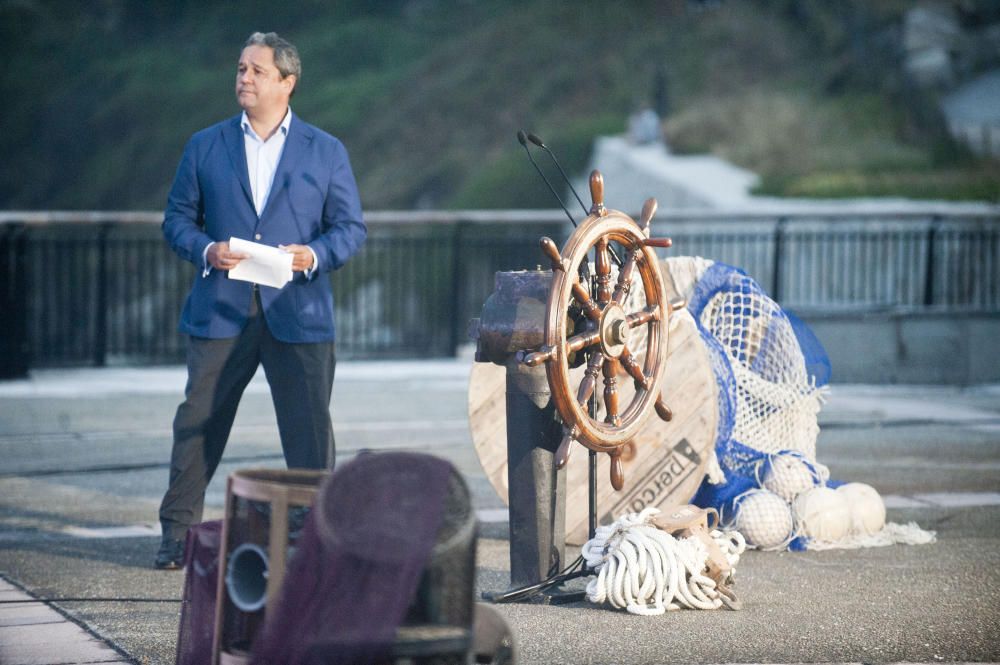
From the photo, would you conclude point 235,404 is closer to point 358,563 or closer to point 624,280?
point 624,280

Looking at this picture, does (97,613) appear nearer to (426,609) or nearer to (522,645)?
(522,645)

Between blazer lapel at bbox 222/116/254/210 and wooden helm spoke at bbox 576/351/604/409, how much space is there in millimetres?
1722

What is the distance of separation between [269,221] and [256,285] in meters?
0.28

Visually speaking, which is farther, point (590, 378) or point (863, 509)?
point (863, 509)

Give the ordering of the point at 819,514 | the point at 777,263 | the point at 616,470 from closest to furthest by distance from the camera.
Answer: the point at 616,470
the point at 819,514
the point at 777,263

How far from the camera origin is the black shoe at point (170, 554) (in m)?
6.48

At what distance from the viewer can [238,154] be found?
21.1 ft

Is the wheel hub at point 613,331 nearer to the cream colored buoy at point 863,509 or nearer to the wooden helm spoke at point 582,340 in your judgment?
the wooden helm spoke at point 582,340

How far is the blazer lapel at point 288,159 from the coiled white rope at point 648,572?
A: 6.43 feet

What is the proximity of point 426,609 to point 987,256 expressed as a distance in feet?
59.2

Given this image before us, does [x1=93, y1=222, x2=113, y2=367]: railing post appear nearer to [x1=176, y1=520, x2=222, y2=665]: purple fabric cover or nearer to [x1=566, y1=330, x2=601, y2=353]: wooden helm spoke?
[x1=566, y1=330, x2=601, y2=353]: wooden helm spoke

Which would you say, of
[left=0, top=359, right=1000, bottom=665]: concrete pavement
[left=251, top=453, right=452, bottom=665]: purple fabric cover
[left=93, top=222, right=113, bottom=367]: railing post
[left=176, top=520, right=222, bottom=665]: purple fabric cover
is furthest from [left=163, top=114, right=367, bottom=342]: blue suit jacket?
[left=93, top=222, right=113, bottom=367]: railing post

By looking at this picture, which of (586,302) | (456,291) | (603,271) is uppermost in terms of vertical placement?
(456,291)

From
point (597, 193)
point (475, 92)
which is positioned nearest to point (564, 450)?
point (597, 193)
